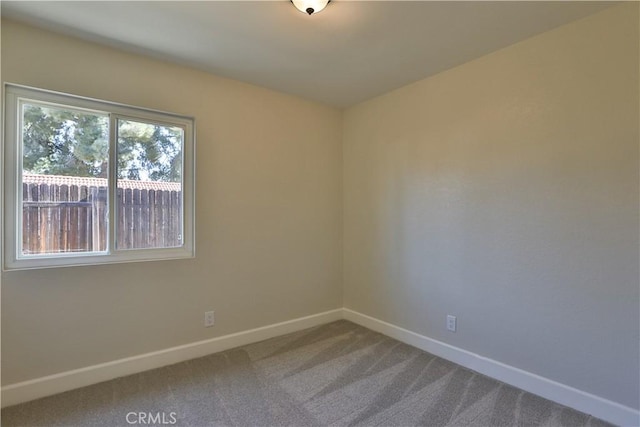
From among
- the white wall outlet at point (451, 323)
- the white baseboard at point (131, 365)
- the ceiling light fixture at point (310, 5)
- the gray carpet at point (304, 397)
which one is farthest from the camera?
the white wall outlet at point (451, 323)

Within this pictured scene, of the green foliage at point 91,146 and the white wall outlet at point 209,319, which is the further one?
the white wall outlet at point 209,319

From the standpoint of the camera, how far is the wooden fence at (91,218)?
206cm

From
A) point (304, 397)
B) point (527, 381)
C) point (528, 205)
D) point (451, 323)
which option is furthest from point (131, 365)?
point (528, 205)

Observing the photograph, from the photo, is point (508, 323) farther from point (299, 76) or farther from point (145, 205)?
point (145, 205)

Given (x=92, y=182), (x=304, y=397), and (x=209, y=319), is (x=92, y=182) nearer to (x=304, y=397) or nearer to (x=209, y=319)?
(x=209, y=319)

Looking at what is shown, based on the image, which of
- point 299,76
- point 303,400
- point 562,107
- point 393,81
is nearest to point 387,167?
point 393,81

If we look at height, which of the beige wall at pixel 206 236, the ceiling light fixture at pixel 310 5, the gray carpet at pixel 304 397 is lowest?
the gray carpet at pixel 304 397

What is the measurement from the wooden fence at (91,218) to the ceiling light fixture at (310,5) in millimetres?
1666

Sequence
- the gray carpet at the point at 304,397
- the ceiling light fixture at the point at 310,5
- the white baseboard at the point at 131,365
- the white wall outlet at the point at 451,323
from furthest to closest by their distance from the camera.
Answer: the white wall outlet at the point at 451,323, the white baseboard at the point at 131,365, the gray carpet at the point at 304,397, the ceiling light fixture at the point at 310,5

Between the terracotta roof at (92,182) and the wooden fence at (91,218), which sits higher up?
the terracotta roof at (92,182)

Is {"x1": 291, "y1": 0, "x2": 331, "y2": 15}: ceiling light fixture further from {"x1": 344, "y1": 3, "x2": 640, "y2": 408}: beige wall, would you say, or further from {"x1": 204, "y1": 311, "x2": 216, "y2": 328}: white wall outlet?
{"x1": 204, "y1": 311, "x2": 216, "y2": 328}: white wall outlet

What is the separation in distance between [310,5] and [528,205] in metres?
1.89

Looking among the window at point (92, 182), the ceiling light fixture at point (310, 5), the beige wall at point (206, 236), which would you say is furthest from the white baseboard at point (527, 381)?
the ceiling light fixture at point (310, 5)

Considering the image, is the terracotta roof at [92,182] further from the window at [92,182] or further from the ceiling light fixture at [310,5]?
the ceiling light fixture at [310,5]
